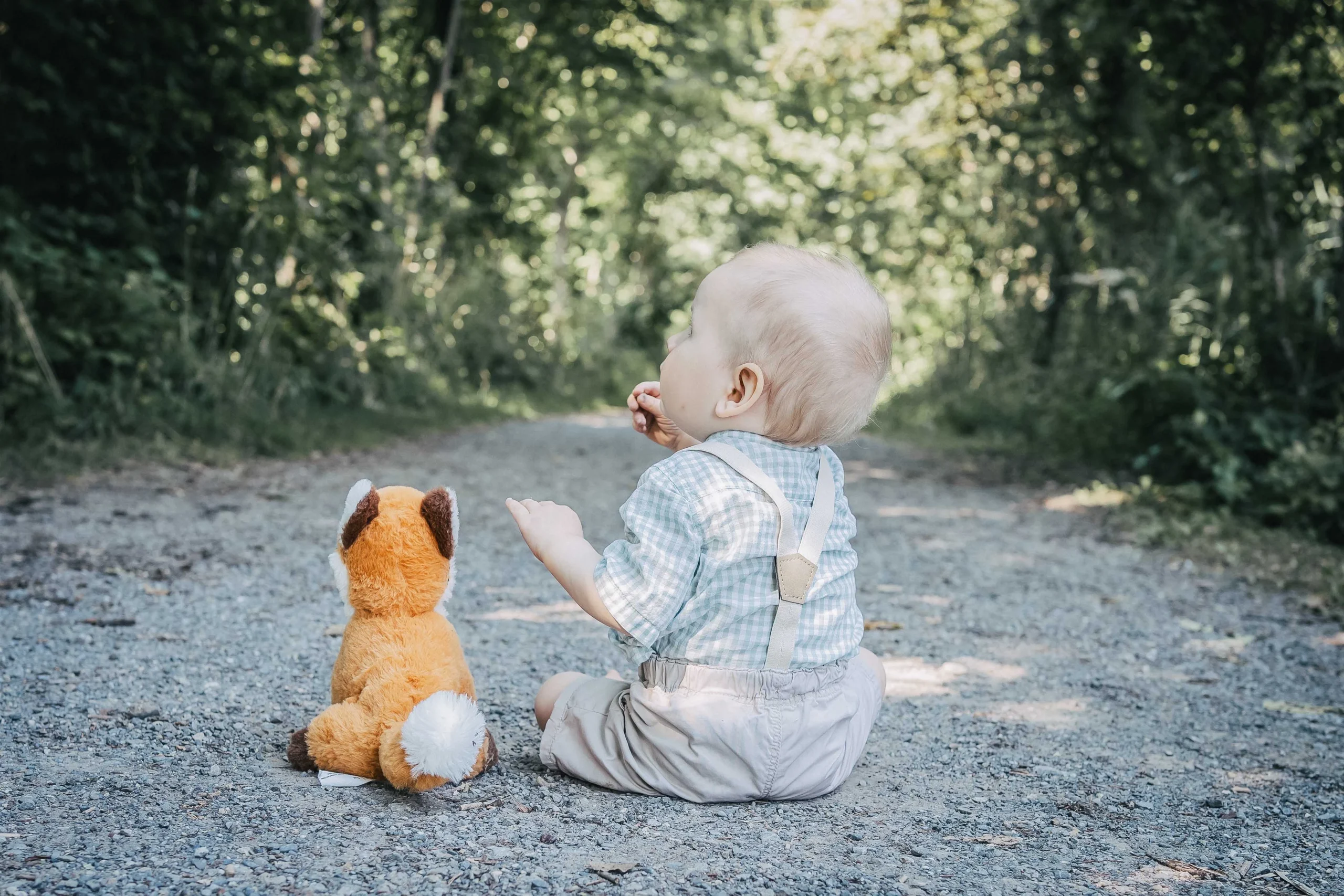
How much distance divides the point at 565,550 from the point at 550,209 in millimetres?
14568

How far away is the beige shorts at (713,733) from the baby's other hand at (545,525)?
287 millimetres

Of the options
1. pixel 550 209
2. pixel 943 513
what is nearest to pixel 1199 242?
pixel 943 513

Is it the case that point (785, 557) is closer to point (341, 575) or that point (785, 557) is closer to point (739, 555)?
point (739, 555)

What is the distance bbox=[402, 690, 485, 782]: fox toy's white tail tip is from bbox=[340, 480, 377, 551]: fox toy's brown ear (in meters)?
0.37

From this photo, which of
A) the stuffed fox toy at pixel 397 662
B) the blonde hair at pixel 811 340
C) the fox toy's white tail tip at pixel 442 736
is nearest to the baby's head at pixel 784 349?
the blonde hair at pixel 811 340

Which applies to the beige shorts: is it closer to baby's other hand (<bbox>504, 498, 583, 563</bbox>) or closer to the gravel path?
the gravel path

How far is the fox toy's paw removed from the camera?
2.18m

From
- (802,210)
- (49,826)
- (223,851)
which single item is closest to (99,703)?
(49,826)

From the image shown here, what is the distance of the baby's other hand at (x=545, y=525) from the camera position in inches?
84.7

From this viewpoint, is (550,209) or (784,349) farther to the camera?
(550,209)

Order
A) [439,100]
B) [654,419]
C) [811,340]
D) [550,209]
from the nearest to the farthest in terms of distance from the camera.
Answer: [811,340]
[654,419]
[439,100]
[550,209]

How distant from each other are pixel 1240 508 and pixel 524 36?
8.95 meters

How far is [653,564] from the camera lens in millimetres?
2082

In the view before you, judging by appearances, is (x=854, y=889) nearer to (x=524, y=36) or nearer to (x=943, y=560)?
(x=943, y=560)
